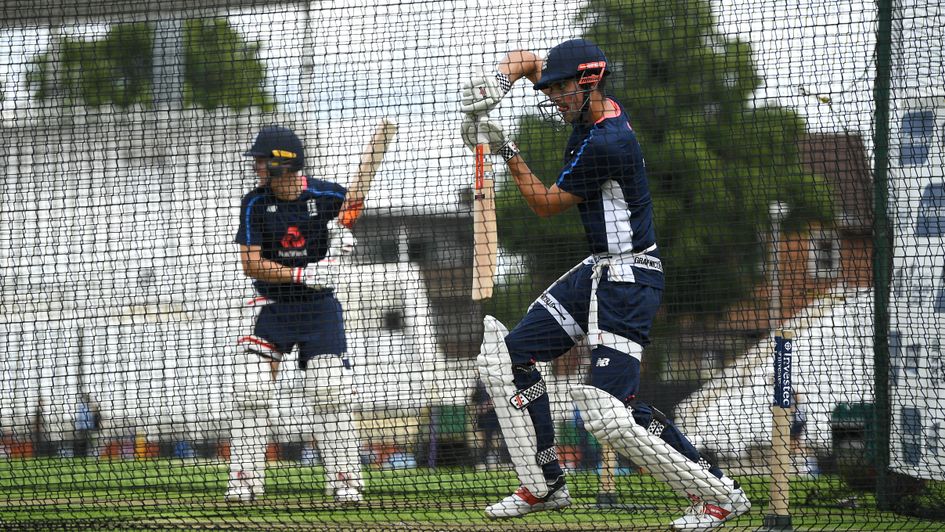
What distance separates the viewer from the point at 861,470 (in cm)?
565

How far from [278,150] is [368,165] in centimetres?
53

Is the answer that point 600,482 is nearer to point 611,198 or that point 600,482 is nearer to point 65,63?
point 611,198

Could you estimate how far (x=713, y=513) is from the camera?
4.36 m

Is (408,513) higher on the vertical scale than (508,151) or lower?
lower

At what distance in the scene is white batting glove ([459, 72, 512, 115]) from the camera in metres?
4.46

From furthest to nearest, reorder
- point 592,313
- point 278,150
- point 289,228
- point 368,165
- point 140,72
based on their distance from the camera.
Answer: point 140,72 → point 289,228 → point 278,150 → point 368,165 → point 592,313

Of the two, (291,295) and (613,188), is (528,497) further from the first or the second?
(291,295)

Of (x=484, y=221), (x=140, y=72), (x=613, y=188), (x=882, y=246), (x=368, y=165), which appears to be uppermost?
(x=140, y=72)

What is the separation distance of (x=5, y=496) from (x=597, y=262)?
141 inches

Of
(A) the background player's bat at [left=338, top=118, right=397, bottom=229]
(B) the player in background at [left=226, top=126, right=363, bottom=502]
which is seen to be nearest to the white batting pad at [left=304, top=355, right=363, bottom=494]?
(B) the player in background at [left=226, top=126, right=363, bottom=502]

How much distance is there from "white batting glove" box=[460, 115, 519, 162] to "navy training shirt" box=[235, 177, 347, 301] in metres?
1.81

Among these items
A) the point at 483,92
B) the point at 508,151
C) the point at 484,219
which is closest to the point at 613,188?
the point at 508,151

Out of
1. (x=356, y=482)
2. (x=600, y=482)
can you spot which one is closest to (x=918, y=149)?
(x=600, y=482)

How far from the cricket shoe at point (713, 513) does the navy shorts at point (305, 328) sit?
242 cm
